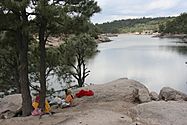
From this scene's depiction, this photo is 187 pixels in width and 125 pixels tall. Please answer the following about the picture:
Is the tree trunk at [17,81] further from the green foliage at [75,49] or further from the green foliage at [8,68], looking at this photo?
the green foliage at [75,49]

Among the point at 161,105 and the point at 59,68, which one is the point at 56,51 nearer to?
the point at 59,68

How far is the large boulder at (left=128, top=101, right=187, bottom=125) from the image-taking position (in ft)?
34.4

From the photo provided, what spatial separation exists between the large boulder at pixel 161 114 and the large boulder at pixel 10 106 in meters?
7.40

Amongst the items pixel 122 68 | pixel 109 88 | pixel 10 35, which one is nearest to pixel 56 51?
pixel 109 88

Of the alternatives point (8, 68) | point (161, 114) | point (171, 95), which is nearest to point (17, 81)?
point (8, 68)

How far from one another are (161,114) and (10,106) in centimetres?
944

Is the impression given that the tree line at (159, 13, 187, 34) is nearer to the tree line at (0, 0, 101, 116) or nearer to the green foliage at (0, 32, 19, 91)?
the green foliage at (0, 32, 19, 91)

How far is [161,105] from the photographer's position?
452 inches

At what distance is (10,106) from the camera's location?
699 inches

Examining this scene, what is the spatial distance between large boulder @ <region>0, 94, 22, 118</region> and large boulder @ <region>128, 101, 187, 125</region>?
740 centimetres

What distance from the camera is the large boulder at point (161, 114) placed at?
34.4ft

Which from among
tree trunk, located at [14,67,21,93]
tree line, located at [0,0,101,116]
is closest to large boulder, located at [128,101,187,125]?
tree line, located at [0,0,101,116]

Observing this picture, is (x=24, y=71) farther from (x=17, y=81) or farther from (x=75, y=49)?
(x=75, y=49)

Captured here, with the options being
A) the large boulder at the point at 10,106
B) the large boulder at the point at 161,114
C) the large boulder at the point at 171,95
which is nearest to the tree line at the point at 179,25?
the large boulder at the point at 171,95
